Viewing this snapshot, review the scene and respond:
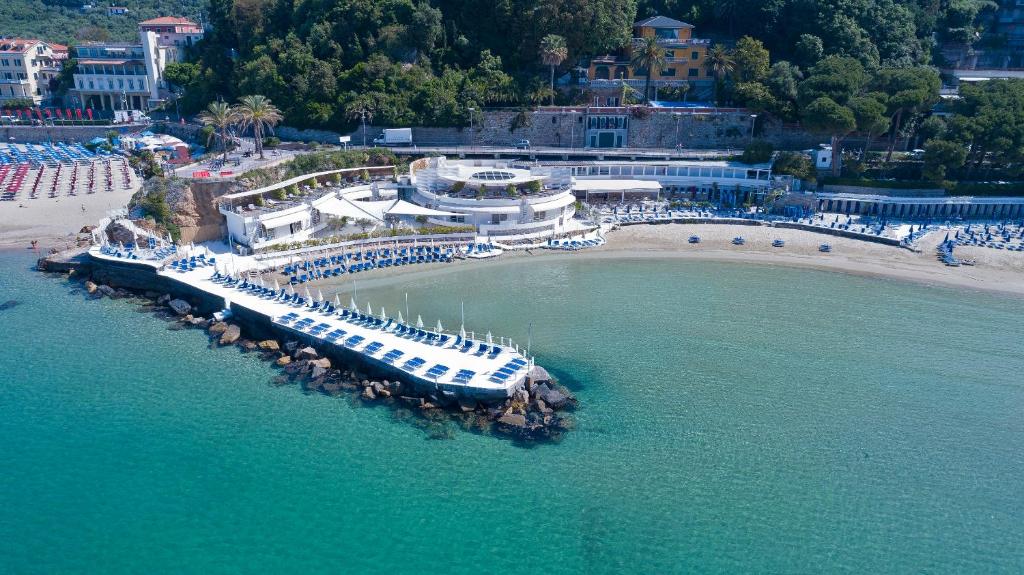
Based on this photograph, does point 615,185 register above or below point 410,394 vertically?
above

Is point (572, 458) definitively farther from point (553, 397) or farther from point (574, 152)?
point (574, 152)

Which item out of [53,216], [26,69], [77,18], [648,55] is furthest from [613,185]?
[77,18]

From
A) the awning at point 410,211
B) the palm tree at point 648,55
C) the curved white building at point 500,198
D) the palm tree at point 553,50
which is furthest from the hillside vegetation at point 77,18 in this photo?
the palm tree at point 648,55

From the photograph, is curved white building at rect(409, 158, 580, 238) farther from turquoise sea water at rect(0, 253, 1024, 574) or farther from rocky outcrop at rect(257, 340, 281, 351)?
rocky outcrop at rect(257, 340, 281, 351)

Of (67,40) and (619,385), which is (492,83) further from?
(67,40)

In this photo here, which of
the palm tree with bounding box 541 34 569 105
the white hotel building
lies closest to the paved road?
the palm tree with bounding box 541 34 569 105

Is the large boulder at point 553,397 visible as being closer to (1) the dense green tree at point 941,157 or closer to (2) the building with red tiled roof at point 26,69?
(1) the dense green tree at point 941,157

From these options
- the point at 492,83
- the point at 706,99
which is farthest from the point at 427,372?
the point at 706,99
